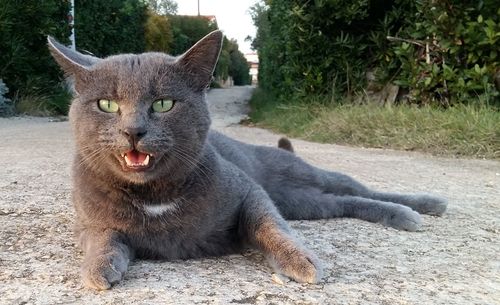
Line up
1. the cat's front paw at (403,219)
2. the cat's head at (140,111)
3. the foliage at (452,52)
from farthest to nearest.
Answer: the foliage at (452,52) → the cat's front paw at (403,219) → the cat's head at (140,111)

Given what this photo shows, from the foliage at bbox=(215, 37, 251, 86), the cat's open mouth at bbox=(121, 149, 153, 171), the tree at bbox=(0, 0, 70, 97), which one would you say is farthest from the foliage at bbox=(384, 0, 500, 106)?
the foliage at bbox=(215, 37, 251, 86)

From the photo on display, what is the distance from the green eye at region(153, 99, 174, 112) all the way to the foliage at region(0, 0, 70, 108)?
5955 mm

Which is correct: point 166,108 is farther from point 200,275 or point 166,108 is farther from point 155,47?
point 155,47

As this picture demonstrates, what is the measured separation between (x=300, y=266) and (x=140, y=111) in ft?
2.05

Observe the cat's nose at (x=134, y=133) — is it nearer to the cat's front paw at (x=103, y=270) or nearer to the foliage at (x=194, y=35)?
the cat's front paw at (x=103, y=270)

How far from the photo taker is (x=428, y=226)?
2227 millimetres

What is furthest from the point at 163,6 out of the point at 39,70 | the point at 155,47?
the point at 39,70

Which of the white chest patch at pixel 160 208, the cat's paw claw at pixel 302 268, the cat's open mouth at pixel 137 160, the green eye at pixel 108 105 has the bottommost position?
the cat's paw claw at pixel 302 268

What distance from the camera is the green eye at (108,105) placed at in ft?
5.07

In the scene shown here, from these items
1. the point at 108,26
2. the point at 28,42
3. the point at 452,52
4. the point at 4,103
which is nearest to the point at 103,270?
the point at 452,52

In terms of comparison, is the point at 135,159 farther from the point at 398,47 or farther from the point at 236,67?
the point at 236,67

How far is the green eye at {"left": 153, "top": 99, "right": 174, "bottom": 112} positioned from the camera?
1563 millimetres

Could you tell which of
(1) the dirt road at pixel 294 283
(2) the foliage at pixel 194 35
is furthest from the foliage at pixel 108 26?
(1) the dirt road at pixel 294 283

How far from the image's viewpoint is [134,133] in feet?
4.72
